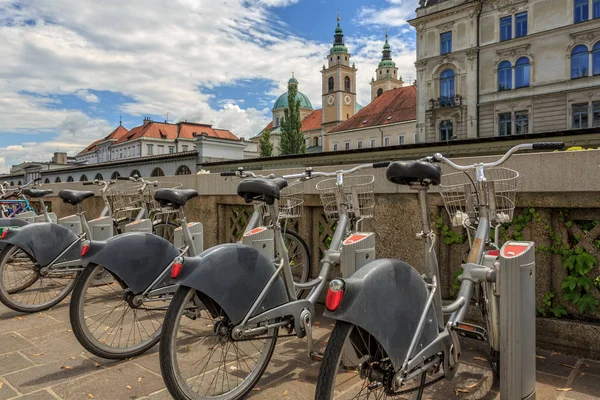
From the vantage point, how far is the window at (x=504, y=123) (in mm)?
31016

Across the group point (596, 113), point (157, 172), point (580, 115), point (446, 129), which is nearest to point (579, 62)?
point (580, 115)

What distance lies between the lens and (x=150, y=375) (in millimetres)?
2920

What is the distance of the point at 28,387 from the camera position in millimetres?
2738

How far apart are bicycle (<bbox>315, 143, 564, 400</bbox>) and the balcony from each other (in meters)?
32.7

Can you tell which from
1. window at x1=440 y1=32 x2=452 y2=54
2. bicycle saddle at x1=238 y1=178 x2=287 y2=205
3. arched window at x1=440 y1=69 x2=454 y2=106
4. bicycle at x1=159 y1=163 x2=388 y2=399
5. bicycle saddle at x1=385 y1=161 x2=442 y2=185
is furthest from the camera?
arched window at x1=440 y1=69 x2=454 y2=106

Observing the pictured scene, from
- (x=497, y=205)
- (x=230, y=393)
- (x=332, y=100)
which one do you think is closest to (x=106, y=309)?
(x=230, y=393)

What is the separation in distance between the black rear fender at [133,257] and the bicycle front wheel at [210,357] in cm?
58

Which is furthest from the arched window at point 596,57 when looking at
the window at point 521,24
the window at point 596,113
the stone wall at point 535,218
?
the stone wall at point 535,218

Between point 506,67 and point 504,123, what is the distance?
3.80 meters

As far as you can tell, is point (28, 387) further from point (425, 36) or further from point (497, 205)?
point (425, 36)

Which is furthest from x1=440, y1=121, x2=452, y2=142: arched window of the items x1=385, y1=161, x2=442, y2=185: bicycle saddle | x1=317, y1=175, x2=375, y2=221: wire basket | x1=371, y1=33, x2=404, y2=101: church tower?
x1=371, y1=33, x2=404, y2=101: church tower

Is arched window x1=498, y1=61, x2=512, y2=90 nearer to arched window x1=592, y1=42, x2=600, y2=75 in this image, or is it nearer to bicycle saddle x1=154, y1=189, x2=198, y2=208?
arched window x1=592, y1=42, x2=600, y2=75

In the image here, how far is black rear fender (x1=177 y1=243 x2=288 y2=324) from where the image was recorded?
2404 mm

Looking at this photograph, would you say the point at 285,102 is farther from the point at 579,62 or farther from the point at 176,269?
the point at 176,269
